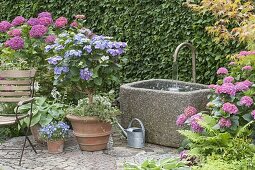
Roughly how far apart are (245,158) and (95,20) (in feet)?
14.8

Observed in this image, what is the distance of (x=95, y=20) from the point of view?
26.9 feet

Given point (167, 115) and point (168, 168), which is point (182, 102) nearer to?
point (167, 115)

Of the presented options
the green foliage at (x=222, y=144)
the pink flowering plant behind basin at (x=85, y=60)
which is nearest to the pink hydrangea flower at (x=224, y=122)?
the green foliage at (x=222, y=144)

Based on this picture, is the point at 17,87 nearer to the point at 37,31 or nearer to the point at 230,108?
the point at 37,31

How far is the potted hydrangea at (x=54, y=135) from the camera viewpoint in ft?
19.2

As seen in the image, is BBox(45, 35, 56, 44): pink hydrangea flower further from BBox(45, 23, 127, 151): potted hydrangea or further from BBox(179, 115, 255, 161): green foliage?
BBox(179, 115, 255, 161): green foliage

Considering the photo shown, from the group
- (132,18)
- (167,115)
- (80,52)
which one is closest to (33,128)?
(80,52)

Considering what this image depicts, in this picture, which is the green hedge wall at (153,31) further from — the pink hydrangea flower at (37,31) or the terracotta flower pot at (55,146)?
the terracotta flower pot at (55,146)

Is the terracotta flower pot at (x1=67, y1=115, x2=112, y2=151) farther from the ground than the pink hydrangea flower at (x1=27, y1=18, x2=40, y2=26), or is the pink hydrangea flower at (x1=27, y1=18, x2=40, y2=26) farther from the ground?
the pink hydrangea flower at (x1=27, y1=18, x2=40, y2=26)

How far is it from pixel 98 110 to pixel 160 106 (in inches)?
29.6

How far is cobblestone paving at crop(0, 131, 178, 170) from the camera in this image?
5.43 metres

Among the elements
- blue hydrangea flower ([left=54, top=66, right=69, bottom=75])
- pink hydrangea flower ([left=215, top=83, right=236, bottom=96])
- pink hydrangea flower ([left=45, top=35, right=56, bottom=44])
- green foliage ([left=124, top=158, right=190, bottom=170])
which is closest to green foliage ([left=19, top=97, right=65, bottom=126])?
blue hydrangea flower ([left=54, top=66, right=69, bottom=75])

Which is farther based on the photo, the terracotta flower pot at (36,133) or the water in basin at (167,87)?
the water in basin at (167,87)

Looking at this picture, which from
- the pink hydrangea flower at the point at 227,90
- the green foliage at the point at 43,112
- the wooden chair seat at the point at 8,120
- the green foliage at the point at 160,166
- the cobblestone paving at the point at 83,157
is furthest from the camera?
the green foliage at the point at 43,112
